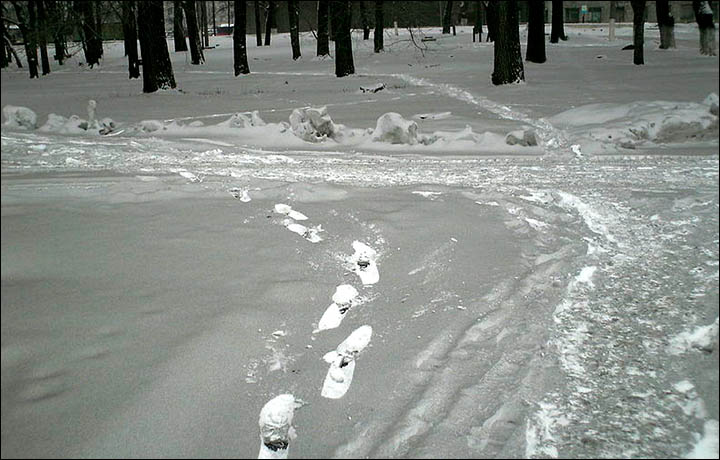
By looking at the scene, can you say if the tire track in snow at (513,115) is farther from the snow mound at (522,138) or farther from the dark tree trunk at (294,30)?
the dark tree trunk at (294,30)

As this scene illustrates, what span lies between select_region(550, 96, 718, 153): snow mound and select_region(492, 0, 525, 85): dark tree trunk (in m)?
4.62

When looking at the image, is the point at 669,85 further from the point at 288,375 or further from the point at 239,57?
the point at 239,57

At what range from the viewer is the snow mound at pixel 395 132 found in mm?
6254

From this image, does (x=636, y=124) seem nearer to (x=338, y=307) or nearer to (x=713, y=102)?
(x=713, y=102)

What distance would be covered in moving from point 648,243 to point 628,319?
88 cm

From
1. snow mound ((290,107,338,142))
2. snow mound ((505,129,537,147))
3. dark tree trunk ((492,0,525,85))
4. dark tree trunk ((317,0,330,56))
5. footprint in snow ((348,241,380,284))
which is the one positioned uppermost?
dark tree trunk ((317,0,330,56))

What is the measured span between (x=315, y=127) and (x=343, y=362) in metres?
4.81

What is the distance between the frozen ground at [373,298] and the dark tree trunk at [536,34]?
9959 mm

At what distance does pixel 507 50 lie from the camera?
412 inches

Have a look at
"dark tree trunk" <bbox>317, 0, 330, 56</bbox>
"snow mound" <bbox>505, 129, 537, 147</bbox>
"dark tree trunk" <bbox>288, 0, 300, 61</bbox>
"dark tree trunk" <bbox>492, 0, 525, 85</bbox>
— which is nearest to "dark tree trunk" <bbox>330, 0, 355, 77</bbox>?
"dark tree trunk" <bbox>317, 0, 330, 56</bbox>

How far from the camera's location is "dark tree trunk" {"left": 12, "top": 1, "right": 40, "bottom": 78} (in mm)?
1596

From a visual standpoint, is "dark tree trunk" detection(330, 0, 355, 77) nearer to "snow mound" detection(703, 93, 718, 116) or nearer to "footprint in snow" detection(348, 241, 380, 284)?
"footprint in snow" detection(348, 241, 380, 284)

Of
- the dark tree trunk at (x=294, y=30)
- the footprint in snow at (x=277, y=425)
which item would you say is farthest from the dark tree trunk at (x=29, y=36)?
the dark tree trunk at (x=294, y=30)

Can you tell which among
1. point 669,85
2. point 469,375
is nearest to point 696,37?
point 669,85
